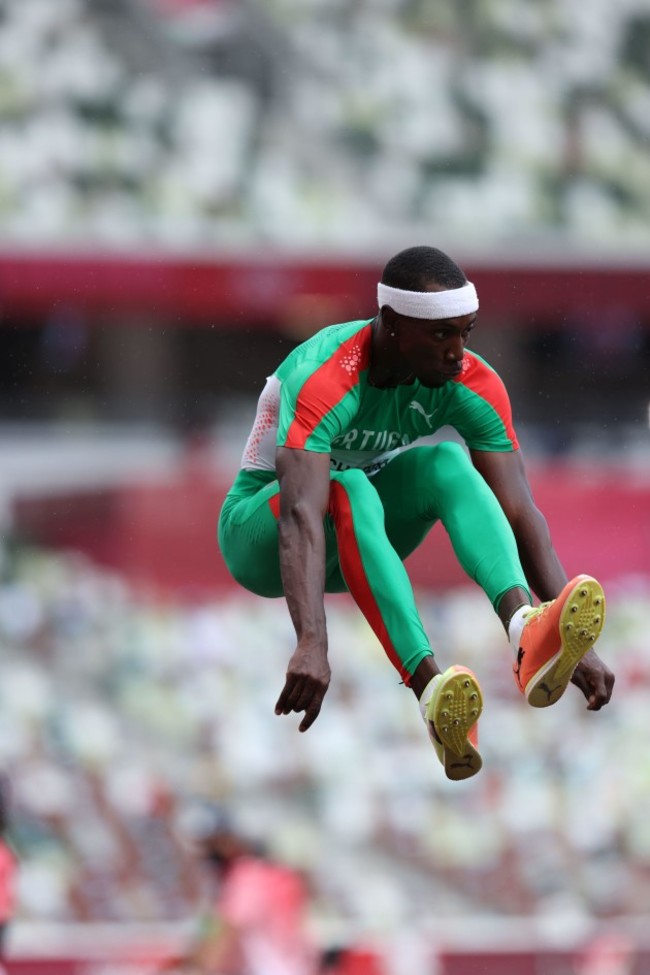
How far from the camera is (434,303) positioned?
12.5ft

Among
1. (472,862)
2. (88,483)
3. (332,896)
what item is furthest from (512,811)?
(88,483)

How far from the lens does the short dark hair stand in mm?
3834

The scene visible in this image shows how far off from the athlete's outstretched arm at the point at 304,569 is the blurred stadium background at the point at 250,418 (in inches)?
135

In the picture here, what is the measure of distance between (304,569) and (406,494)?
0.59 m

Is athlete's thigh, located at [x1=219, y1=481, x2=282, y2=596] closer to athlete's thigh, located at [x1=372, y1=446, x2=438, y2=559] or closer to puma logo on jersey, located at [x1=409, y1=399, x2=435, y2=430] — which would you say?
athlete's thigh, located at [x1=372, y1=446, x2=438, y2=559]

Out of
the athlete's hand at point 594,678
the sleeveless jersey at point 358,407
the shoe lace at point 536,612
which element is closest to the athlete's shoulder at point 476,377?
the sleeveless jersey at point 358,407

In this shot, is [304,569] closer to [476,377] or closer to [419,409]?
[419,409]

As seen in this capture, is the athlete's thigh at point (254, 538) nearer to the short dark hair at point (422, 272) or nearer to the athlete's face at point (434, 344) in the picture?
the athlete's face at point (434, 344)

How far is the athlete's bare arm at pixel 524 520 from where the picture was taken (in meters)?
4.15

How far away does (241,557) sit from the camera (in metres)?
4.37

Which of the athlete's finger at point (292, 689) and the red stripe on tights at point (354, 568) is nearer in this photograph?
the athlete's finger at point (292, 689)

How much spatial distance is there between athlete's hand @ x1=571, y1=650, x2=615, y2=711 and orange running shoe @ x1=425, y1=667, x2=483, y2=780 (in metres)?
0.37

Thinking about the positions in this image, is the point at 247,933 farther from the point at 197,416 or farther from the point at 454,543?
the point at 197,416

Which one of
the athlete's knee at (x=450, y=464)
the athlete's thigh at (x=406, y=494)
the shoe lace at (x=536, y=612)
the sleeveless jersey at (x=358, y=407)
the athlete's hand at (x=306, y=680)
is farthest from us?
the athlete's thigh at (x=406, y=494)
